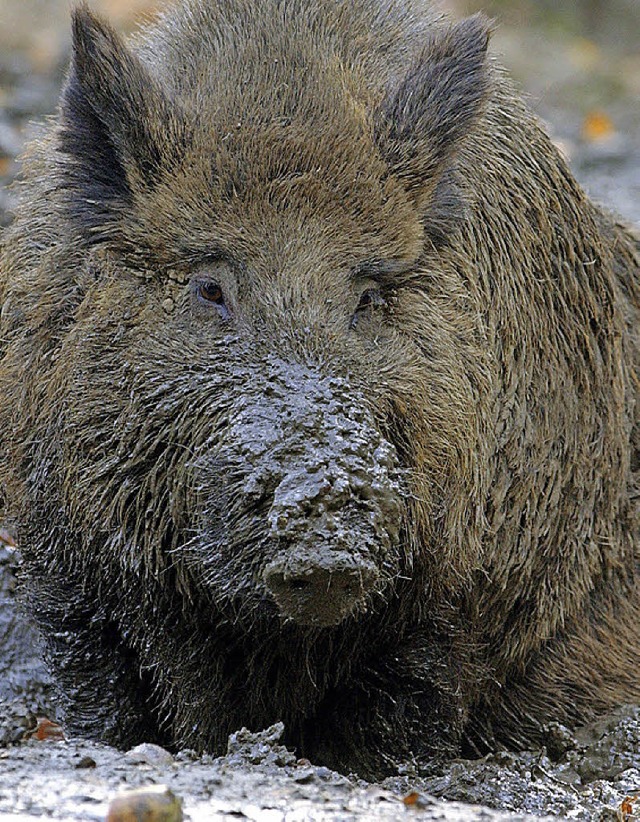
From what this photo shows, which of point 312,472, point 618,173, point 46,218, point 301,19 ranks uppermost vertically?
point 618,173

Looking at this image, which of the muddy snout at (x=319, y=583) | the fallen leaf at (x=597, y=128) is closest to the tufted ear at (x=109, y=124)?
the muddy snout at (x=319, y=583)

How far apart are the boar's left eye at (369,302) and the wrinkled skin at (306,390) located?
3cm

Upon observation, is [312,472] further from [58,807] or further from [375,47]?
[375,47]

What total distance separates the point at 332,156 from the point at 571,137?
1063 cm

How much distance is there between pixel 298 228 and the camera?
531 cm

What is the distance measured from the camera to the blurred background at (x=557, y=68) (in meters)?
14.0

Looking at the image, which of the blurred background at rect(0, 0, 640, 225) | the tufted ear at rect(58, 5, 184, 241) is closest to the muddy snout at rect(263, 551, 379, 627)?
the tufted ear at rect(58, 5, 184, 241)

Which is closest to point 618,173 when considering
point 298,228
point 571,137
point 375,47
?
point 571,137

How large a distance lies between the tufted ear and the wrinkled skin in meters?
0.01

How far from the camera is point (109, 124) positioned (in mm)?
5410

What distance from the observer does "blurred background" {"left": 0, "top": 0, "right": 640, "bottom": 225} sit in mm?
14047

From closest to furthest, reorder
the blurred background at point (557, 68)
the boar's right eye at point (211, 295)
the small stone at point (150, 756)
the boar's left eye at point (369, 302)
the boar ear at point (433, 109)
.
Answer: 1. the small stone at point (150, 756)
2. the boar's right eye at point (211, 295)
3. the boar's left eye at point (369, 302)
4. the boar ear at point (433, 109)
5. the blurred background at point (557, 68)

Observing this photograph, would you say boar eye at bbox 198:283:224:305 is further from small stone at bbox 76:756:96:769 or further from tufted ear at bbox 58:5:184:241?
small stone at bbox 76:756:96:769

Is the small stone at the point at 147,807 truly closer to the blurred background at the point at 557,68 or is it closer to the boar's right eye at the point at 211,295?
the boar's right eye at the point at 211,295
